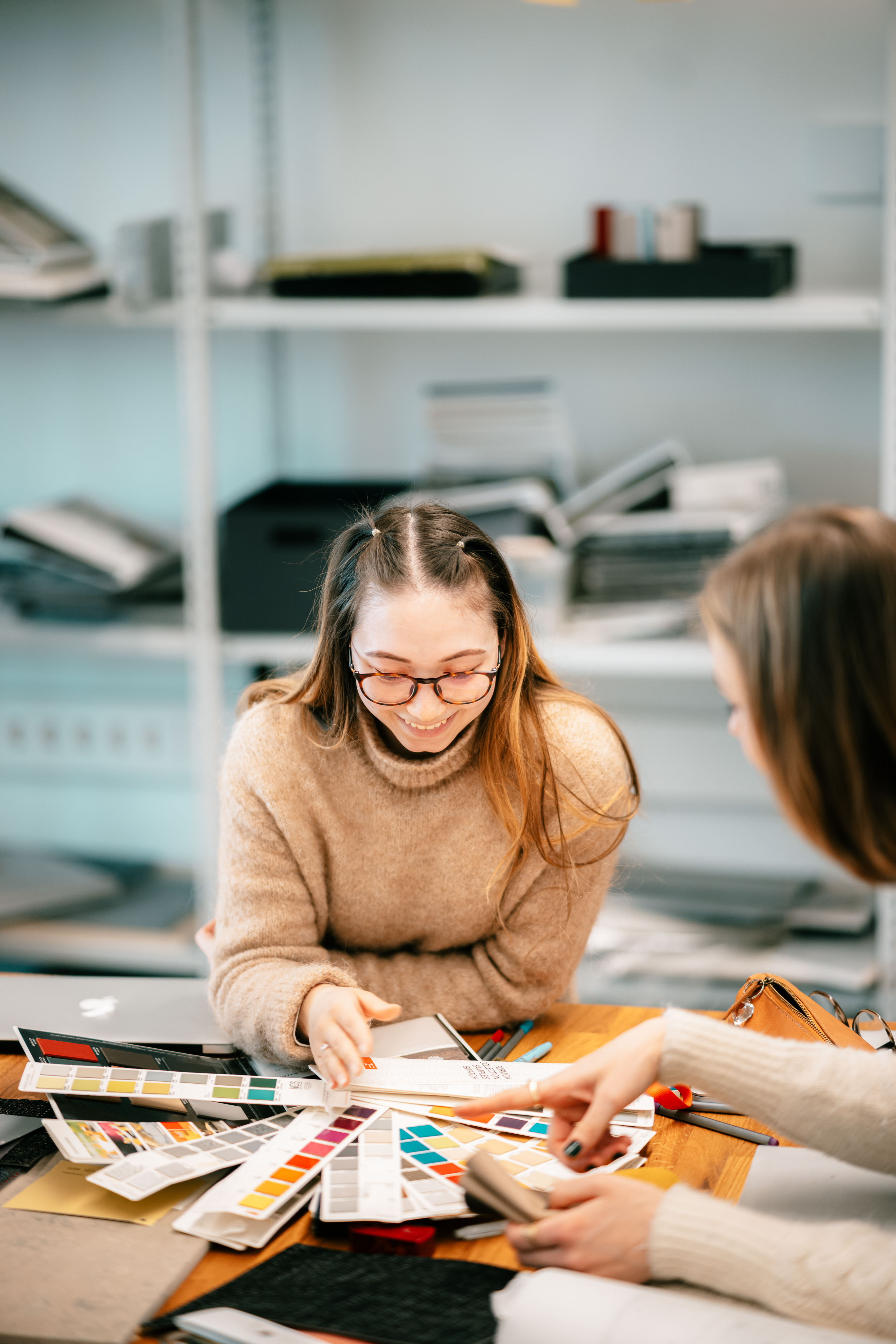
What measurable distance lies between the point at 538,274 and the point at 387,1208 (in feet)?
5.78

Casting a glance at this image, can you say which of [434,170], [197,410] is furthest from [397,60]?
[197,410]

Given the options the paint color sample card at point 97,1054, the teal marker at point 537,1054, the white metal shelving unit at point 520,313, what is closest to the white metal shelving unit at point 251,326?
the white metal shelving unit at point 520,313

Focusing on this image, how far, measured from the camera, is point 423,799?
123 cm

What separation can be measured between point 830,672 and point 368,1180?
45cm

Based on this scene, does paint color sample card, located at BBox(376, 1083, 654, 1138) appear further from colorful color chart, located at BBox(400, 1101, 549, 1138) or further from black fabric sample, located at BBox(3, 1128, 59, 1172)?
black fabric sample, located at BBox(3, 1128, 59, 1172)

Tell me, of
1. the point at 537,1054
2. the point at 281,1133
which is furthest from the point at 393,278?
the point at 281,1133

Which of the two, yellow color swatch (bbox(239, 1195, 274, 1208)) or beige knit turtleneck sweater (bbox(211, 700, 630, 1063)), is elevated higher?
beige knit turtleneck sweater (bbox(211, 700, 630, 1063))

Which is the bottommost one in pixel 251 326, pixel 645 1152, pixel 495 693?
pixel 645 1152

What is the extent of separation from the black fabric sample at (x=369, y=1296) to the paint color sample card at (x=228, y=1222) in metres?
0.02

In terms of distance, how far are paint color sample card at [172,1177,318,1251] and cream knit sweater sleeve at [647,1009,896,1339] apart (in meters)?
0.18

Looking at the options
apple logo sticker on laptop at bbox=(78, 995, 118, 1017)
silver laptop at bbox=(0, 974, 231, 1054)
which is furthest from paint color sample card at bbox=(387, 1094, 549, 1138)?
apple logo sticker on laptop at bbox=(78, 995, 118, 1017)

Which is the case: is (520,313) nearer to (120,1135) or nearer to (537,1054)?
(537,1054)

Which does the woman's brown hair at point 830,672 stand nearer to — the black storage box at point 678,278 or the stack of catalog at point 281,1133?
the stack of catalog at point 281,1133

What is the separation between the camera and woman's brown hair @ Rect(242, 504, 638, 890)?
3.91 feet
